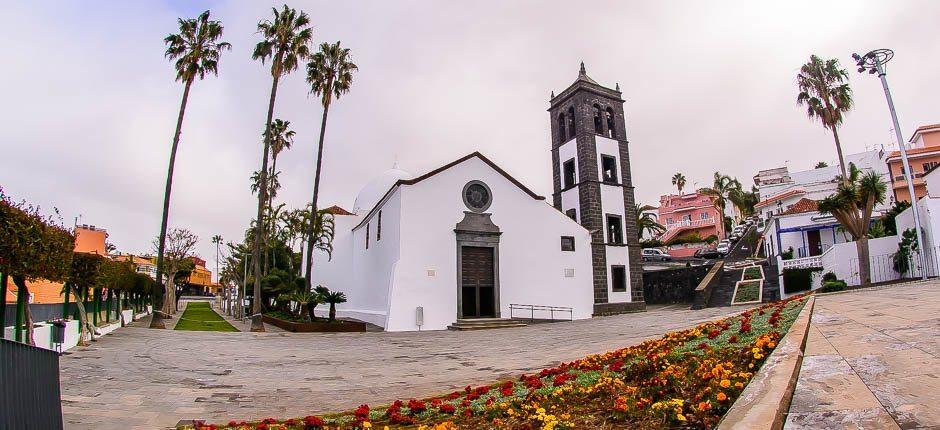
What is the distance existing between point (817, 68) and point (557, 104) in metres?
16.2

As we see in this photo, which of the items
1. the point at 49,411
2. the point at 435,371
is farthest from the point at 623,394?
the point at 435,371

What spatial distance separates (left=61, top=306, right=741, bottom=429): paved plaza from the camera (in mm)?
6996

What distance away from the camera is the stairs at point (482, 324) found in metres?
21.5

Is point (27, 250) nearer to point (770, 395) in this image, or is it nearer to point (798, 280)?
point (770, 395)

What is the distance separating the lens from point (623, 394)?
171 inches

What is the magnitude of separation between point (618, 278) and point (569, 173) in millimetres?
7273

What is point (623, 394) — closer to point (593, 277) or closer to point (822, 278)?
point (593, 277)

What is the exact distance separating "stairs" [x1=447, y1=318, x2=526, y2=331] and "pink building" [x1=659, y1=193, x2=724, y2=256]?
5342 cm

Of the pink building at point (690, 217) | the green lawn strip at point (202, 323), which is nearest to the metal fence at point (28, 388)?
the green lawn strip at point (202, 323)

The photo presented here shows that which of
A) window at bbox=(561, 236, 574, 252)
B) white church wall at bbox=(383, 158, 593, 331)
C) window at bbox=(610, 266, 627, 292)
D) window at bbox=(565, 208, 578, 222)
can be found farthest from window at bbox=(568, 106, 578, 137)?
window at bbox=(610, 266, 627, 292)

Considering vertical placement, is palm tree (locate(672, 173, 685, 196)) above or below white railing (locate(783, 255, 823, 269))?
above

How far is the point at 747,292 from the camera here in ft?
88.0

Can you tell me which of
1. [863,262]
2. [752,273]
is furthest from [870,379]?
[752,273]

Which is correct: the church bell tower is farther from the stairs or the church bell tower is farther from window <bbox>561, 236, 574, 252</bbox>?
the stairs
